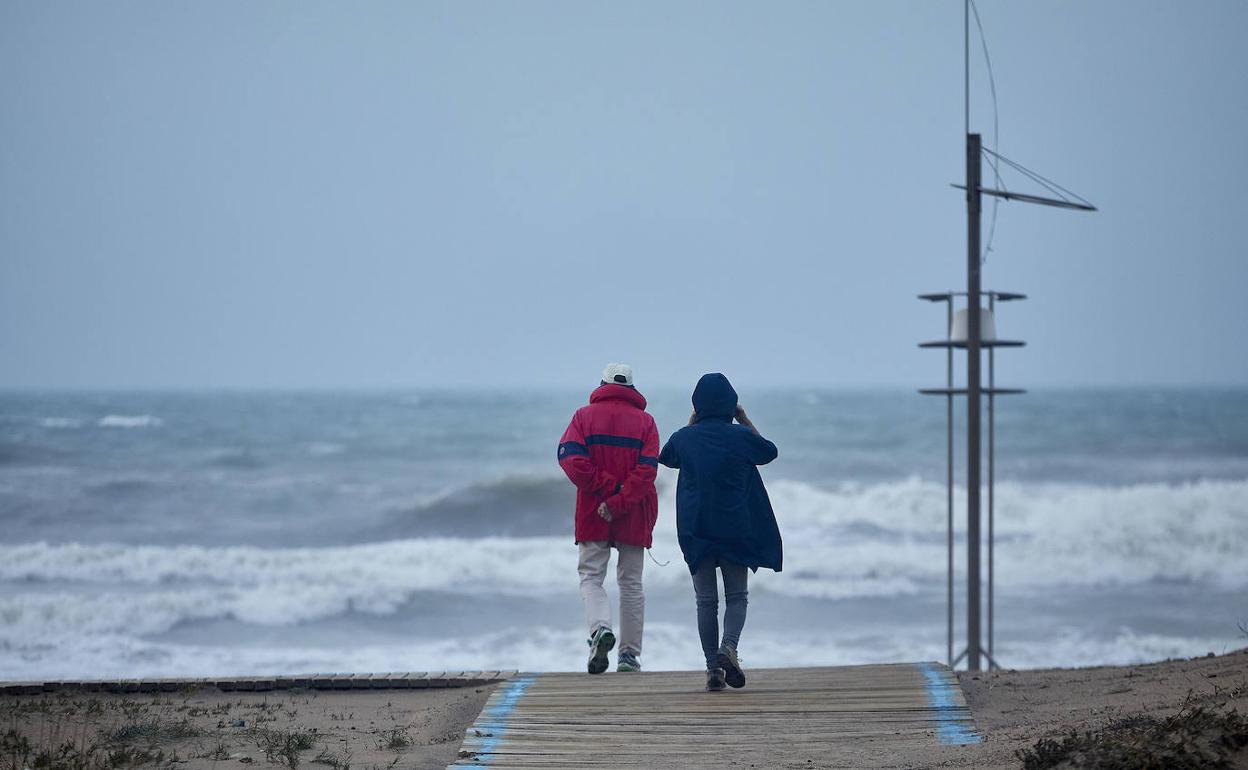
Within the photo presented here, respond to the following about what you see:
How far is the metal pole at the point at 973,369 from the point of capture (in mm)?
8609

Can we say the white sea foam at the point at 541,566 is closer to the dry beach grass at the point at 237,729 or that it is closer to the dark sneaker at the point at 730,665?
the dry beach grass at the point at 237,729

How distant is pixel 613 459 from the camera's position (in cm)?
721

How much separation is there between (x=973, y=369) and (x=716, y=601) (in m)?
3.05

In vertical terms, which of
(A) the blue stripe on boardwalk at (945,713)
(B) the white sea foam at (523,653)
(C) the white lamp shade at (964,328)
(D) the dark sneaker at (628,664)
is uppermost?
(C) the white lamp shade at (964,328)

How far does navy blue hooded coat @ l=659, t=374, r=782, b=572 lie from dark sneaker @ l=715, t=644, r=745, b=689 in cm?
46

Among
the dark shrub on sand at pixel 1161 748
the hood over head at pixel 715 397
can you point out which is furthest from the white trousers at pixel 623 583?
the dark shrub on sand at pixel 1161 748

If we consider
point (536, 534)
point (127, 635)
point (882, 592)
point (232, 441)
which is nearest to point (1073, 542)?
point (882, 592)

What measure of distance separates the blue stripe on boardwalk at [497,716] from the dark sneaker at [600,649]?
36 cm

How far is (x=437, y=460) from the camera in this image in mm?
38094

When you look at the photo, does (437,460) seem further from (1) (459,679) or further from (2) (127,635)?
(1) (459,679)

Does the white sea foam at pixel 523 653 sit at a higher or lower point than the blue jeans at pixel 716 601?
lower

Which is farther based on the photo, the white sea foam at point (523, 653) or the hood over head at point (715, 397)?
the white sea foam at point (523, 653)

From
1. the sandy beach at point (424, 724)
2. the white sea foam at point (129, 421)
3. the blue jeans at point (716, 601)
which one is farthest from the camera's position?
the white sea foam at point (129, 421)

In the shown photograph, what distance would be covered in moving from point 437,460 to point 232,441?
297 inches
